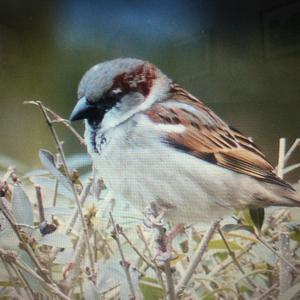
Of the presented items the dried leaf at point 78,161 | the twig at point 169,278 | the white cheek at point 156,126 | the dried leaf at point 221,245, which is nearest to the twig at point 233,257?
the dried leaf at point 221,245

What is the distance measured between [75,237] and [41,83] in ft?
1.33

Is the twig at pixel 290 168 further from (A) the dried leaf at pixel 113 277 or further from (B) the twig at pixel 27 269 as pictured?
(B) the twig at pixel 27 269

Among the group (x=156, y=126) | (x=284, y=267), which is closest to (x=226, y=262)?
(x=284, y=267)

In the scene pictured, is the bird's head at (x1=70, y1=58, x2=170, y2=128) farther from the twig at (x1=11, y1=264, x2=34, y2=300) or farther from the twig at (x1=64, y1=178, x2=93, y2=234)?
the twig at (x1=11, y1=264, x2=34, y2=300)

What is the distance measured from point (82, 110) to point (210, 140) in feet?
1.01

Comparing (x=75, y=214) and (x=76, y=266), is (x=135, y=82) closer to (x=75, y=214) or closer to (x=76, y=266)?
(x=75, y=214)

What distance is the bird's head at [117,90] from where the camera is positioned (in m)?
1.62

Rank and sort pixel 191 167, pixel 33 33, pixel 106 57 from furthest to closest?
pixel 33 33
pixel 106 57
pixel 191 167

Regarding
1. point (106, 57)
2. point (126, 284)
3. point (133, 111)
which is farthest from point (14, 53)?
point (126, 284)

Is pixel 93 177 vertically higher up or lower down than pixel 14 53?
lower down

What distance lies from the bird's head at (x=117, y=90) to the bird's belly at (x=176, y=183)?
0.09 m

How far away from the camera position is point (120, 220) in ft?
5.39

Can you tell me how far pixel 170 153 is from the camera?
5.25ft

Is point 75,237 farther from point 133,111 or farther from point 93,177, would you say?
point 133,111
